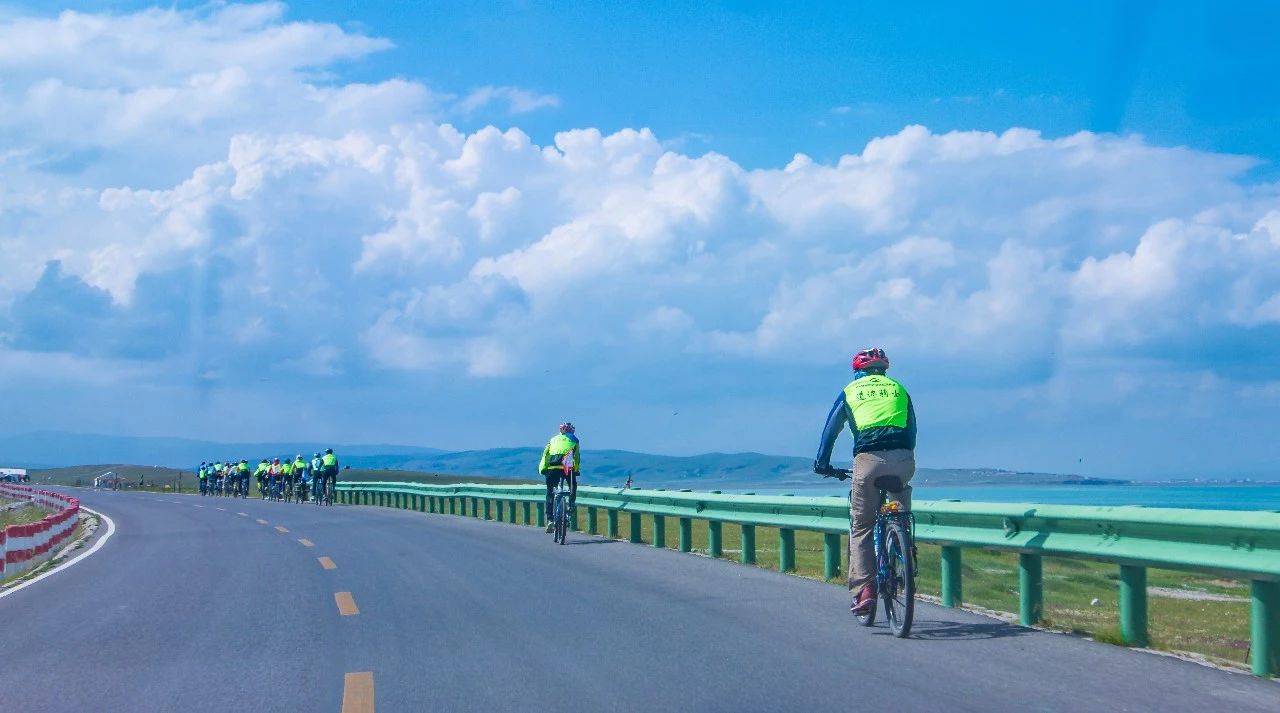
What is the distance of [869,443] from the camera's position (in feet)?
30.9

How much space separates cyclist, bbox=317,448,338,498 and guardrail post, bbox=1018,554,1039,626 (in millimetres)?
34741

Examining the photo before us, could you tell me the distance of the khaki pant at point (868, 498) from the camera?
30.9 feet

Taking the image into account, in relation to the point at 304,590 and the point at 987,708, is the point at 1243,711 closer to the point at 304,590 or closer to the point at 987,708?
the point at 987,708

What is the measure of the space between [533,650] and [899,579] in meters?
2.76

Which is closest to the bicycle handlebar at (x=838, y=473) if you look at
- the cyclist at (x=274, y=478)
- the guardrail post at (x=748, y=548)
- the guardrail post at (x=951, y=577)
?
the guardrail post at (x=951, y=577)

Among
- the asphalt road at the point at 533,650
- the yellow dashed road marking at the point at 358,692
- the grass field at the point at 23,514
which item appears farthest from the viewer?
the grass field at the point at 23,514

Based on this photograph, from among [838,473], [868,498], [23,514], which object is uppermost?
[838,473]

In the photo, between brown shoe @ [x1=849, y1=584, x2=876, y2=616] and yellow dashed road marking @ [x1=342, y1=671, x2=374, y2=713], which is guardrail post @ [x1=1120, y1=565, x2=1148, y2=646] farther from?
yellow dashed road marking @ [x1=342, y1=671, x2=374, y2=713]

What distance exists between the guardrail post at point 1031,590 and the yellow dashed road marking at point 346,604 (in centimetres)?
566

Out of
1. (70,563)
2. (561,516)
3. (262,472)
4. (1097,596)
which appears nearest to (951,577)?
(1097,596)

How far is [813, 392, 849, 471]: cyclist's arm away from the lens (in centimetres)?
966

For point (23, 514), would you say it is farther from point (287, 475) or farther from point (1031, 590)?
point (1031, 590)

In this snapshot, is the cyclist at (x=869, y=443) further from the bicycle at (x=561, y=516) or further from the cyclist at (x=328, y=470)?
the cyclist at (x=328, y=470)

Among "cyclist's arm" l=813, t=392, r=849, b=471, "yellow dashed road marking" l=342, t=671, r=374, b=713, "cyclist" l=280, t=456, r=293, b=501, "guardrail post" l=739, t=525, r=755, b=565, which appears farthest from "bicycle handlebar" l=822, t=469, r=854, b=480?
"cyclist" l=280, t=456, r=293, b=501
